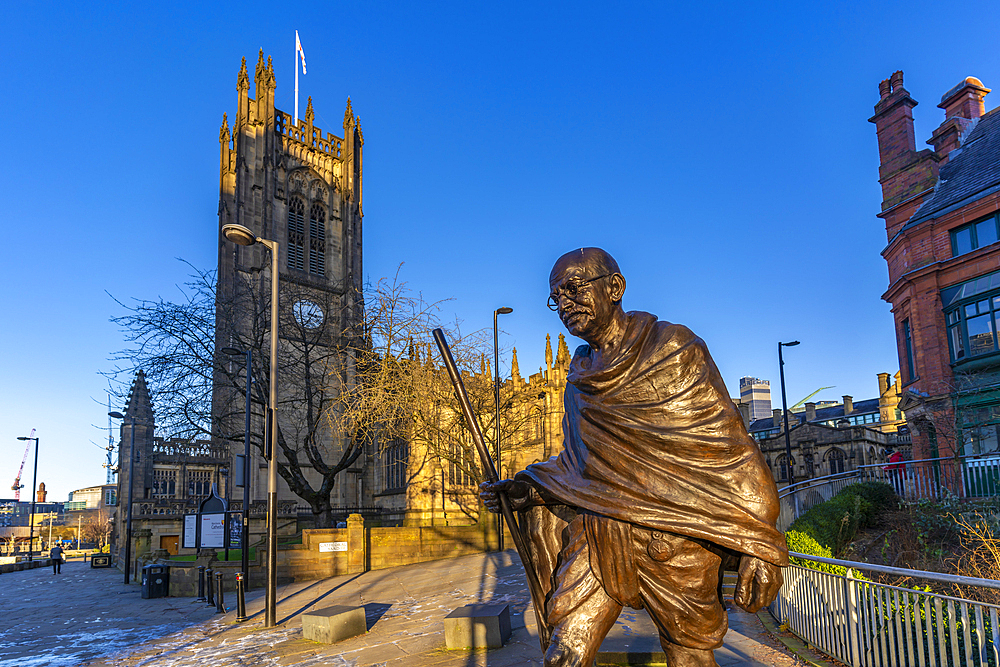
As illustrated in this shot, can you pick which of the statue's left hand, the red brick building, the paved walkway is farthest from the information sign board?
the red brick building

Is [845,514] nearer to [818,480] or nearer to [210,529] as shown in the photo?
[818,480]

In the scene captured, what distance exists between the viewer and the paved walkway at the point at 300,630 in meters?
8.24

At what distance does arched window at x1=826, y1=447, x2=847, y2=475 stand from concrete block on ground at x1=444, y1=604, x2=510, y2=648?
151 feet

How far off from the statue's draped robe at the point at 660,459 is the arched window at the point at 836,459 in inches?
2001

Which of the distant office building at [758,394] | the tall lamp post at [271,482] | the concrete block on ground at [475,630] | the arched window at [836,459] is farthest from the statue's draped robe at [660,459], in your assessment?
the distant office building at [758,394]

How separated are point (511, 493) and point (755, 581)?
1.09 m

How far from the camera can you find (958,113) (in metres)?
27.0

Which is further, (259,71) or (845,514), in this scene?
(259,71)

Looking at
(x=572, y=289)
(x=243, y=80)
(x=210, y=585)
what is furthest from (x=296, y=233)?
(x=572, y=289)

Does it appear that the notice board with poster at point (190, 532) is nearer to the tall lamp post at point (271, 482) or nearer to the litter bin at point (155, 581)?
the litter bin at point (155, 581)

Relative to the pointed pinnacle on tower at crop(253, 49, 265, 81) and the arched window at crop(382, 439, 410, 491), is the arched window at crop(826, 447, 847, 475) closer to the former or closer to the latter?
the arched window at crop(382, 439, 410, 491)

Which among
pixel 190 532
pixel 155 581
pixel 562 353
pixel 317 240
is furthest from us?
pixel 317 240

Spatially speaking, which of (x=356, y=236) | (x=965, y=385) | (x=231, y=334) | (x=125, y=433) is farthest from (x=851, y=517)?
(x=356, y=236)

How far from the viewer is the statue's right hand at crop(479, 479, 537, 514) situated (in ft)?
10.0
